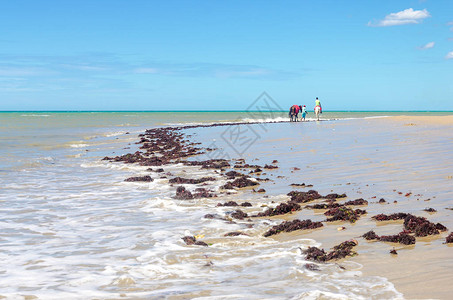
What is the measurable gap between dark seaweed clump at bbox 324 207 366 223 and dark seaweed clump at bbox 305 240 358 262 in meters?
1.48

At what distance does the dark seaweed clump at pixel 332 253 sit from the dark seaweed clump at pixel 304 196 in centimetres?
326

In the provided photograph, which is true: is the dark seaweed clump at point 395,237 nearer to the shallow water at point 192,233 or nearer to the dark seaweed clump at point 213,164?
the shallow water at point 192,233

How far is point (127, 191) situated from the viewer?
39.5 ft

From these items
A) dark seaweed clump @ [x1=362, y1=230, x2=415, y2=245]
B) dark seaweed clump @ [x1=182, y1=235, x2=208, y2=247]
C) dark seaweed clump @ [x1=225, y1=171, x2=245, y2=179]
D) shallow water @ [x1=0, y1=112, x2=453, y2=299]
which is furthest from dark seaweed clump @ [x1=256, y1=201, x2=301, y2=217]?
dark seaweed clump @ [x1=225, y1=171, x2=245, y2=179]

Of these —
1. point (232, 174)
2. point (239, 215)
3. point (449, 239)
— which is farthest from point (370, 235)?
point (232, 174)

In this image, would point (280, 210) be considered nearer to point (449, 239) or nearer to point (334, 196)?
point (334, 196)

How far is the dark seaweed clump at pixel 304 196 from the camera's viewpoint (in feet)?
30.4

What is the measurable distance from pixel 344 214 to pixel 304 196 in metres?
1.92

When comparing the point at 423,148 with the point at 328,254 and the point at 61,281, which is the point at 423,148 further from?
the point at 61,281

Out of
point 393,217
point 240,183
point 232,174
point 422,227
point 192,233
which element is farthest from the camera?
point 232,174

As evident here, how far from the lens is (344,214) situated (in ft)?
24.7

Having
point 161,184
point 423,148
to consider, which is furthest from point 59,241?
point 423,148

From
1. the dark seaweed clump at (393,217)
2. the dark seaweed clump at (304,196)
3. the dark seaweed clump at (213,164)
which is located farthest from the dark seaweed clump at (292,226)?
the dark seaweed clump at (213,164)

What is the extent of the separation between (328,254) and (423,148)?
10.9 metres
